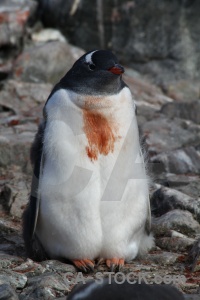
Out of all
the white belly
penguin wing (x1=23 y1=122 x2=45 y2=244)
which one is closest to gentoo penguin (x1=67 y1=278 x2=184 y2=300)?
the white belly

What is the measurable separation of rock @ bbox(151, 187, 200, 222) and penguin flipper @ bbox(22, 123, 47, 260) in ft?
5.10

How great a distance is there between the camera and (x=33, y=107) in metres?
11.5

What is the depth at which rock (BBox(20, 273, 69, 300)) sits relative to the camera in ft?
17.4

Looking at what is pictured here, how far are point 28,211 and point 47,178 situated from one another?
1.62 ft

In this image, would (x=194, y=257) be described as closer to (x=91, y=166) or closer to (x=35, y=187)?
(x=91, y=166)

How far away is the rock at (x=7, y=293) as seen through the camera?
5.07 metres

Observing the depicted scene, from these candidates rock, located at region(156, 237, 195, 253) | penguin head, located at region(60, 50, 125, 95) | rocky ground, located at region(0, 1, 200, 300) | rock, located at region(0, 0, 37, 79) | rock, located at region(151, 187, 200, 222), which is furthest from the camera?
rock, located at region(0, 0, 37, 79)

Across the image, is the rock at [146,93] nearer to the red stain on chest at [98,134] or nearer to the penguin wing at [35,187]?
the penguin wing at [35,187]

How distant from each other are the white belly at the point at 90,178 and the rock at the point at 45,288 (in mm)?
648

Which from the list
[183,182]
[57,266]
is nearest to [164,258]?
[57,266]

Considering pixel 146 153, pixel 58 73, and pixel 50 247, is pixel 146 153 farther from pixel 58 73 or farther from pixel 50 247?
pixel 58 73

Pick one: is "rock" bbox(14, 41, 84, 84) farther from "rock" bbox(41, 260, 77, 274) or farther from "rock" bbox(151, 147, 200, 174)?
"rock" bbox(41, 260, 77, 274)

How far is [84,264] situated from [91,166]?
0.81m

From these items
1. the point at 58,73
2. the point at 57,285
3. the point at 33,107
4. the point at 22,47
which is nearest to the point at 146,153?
the point at 57,285
